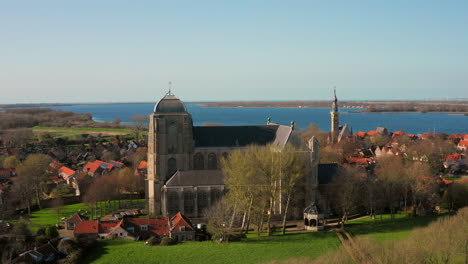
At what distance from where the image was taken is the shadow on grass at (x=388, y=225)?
46.2 meters

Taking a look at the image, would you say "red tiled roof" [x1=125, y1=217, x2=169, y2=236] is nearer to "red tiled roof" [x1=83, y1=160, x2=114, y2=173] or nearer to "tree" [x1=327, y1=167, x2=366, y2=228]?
"tree" [x1=327, y1=167, x2=366, y2=228]

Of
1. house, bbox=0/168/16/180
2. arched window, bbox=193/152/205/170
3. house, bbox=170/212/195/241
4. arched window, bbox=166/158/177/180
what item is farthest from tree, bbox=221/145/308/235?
house, bbox=0/168/16/180

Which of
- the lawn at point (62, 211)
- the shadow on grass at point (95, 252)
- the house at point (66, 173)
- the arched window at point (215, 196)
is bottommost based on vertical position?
the lawn at point (62, 211)

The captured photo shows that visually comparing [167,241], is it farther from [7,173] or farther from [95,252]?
[7,173]

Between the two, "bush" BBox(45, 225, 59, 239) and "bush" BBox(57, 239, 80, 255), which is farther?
"bush" BBox(45, 225, 59, 239)

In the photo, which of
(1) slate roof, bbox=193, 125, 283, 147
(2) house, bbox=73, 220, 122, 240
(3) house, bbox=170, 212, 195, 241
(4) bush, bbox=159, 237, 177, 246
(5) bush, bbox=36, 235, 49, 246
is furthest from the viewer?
(1) slate roof, bbox=193, 125, 283, 147

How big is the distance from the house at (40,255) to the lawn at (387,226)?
2826 centimetres

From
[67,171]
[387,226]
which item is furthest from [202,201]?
[67,171]

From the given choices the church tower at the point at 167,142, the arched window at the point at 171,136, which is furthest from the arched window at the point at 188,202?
the arched window at the point at 171,136

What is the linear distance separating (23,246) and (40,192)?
29100 millimetres

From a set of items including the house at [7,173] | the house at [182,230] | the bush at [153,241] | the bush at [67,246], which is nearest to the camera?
the bush at [67,246]

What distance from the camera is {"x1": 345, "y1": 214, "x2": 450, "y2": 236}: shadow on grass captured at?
46.2m

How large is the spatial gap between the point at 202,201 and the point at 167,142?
8722mm

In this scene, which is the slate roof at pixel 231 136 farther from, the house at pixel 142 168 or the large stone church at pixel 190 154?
the house at pixel 142 168
